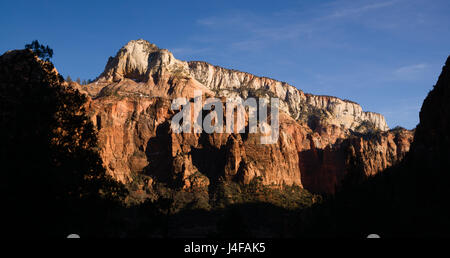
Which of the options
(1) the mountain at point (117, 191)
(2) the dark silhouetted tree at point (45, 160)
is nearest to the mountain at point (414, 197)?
(1) the mountain at point (117, 191)

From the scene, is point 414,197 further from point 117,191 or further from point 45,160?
point 45,160

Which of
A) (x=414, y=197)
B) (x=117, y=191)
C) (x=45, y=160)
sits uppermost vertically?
(x=45, y=160)

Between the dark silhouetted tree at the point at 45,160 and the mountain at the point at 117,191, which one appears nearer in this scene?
the dark silhouetted tree at the point at 45,160

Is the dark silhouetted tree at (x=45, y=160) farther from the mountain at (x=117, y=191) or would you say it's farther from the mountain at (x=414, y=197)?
the mountain at (x=414, y=197)

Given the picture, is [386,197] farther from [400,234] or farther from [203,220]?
[203,220]

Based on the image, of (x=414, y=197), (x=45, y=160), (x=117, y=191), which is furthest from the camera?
(x=414, y=197)

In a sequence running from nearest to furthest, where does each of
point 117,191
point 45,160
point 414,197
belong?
point 45,160, point 117,191, point 414,197

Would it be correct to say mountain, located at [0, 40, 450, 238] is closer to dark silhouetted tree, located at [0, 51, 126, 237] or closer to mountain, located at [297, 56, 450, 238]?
dark silhouetted tree, located at [0, 51, 126, 237]

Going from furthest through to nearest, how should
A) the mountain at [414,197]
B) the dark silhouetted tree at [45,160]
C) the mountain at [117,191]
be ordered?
1. the mountain at [414,197]
2. the mountain at [117,191]
3. the dark silhouetted tree at [45,160]

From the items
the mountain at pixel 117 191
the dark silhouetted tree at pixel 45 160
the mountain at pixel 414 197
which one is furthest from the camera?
the mountain at pixel 414 197

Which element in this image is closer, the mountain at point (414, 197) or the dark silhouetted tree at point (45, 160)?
the dark silhouetted tree at point (45, 160)

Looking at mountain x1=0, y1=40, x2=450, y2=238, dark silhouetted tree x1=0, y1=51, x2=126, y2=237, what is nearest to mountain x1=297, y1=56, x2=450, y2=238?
mountain x1=0, y1=40, x2=450, y2=238

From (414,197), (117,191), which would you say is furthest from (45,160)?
(414,197)

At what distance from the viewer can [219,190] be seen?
19050cm
